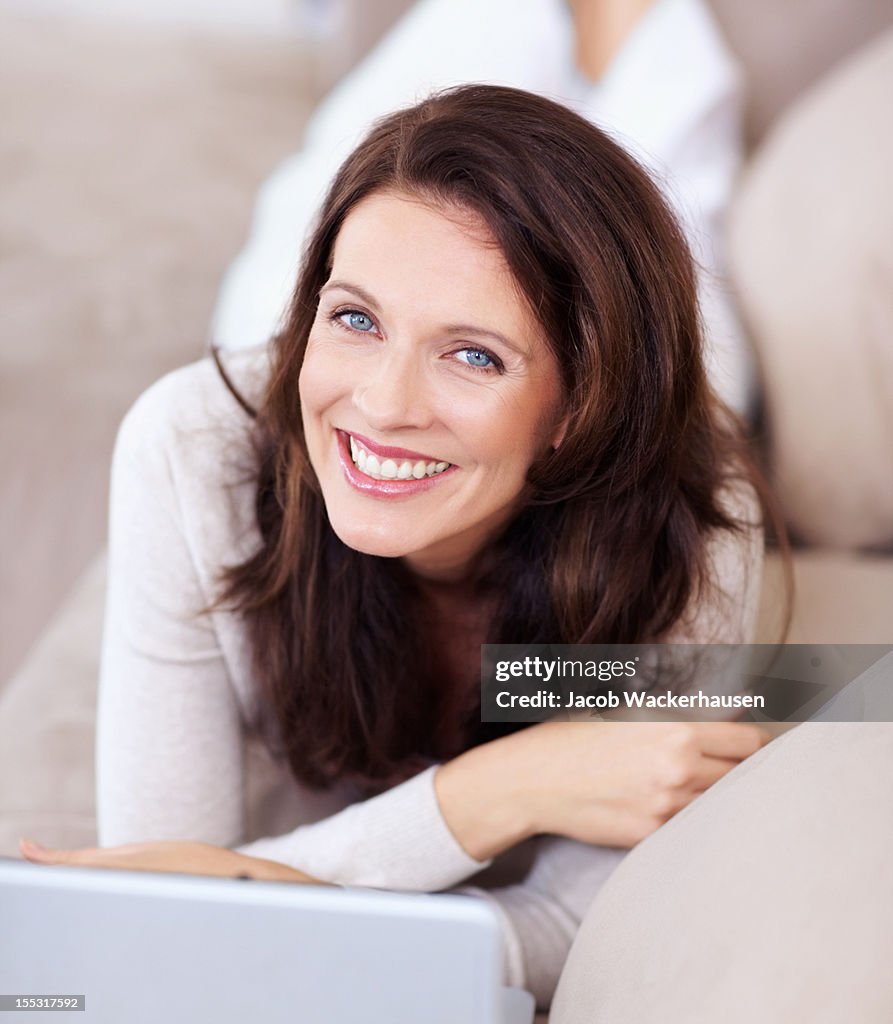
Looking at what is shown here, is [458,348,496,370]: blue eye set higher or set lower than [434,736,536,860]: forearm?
higher

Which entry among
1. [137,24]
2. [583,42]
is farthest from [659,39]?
[137,24]

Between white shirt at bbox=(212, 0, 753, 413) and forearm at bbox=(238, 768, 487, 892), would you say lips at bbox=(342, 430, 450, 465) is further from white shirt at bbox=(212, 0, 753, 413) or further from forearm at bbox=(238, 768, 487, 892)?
white shirt at bbox=(212, 0, 753, 413)

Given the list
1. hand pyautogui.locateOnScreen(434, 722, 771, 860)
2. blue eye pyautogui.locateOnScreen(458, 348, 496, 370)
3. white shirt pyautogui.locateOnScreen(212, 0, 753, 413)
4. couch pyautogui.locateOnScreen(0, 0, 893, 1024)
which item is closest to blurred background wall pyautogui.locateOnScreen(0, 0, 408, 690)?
couch pyautogui.locateOnScreen(0, 0, 893, 1024)

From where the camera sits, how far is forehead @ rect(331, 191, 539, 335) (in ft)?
2.26

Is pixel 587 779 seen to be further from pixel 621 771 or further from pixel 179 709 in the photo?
pixel 179 709

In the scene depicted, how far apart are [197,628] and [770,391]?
679mm

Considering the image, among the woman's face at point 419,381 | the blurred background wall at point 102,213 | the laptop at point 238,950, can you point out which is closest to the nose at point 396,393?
the woman's face at point 419,381

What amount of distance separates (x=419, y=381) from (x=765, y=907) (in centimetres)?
36

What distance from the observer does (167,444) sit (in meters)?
0.85

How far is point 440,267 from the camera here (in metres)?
0.69

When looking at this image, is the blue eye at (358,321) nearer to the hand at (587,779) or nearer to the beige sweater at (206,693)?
the beige sweater at (206,693)

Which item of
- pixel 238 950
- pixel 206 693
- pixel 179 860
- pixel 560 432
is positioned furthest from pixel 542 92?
pixel 238 950

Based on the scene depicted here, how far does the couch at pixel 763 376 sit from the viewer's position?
1.85 feet

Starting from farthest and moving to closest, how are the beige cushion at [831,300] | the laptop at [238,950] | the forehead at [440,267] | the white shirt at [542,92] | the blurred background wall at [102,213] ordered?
1. the blurred background wall at [102,213]
2. the white shirt at [542,92]
3. the beige cushion at [831,300]
4. the forehead at [440,267]
5. the laptop at [238,950]
